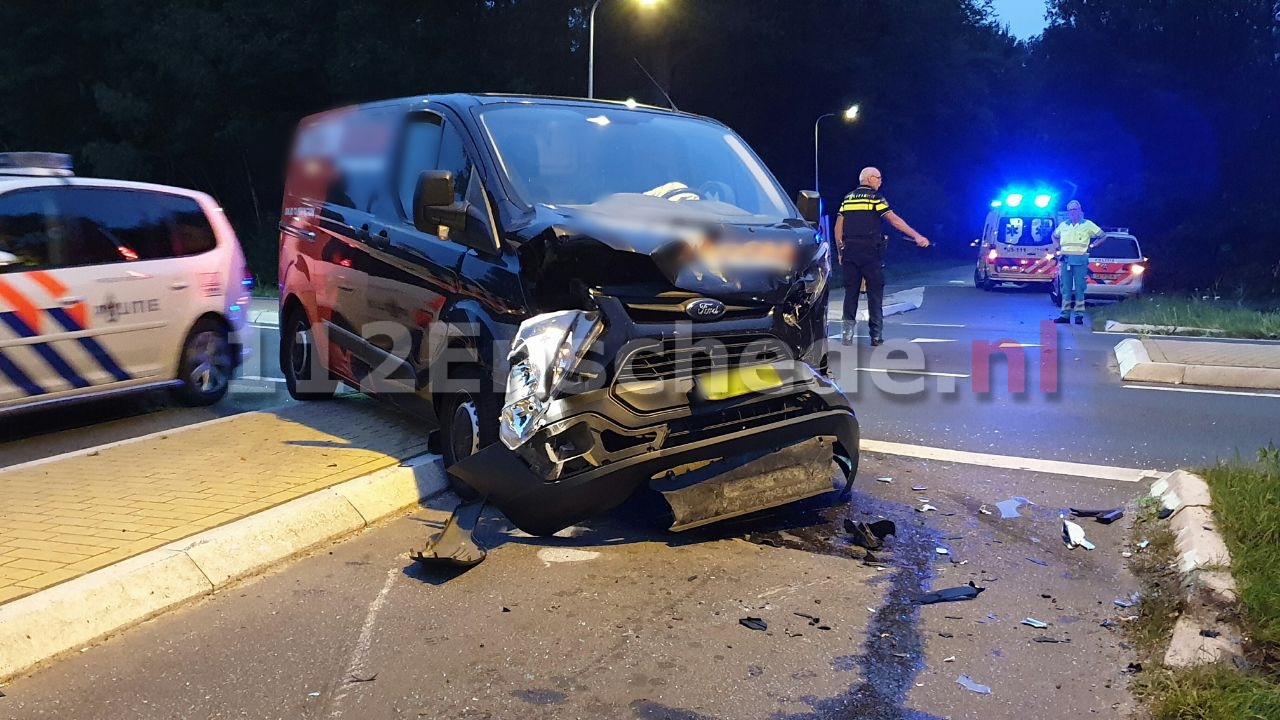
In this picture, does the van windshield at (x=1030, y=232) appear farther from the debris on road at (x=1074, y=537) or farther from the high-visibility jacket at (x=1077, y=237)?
the debris on road at (x=1074, y=537)

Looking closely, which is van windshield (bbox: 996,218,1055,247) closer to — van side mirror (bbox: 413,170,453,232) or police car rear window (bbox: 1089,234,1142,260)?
police car rear window (bbox: 1089,234,1142,260)

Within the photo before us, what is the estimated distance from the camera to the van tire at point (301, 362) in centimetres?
780

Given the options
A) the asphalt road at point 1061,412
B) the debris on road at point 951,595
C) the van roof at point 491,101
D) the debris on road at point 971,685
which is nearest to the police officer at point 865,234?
the asphalt road at point 1061,412

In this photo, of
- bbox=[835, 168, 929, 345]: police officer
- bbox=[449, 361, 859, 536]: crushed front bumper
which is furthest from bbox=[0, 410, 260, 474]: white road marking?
bbox=[835, 168, 929, 345]: police officer

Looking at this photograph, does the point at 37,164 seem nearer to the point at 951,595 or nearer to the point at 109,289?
the point at 109,289

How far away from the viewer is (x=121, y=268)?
24.0ft

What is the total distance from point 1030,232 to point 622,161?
22.0m

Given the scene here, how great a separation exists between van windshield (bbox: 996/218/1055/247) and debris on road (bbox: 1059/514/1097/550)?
70.4 feet

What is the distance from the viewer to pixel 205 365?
8117 millimetres

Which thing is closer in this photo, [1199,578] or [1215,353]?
[1199,578]

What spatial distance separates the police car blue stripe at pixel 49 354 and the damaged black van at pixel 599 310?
87.8 inches

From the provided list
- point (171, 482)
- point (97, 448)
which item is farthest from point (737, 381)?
point (97, 448)

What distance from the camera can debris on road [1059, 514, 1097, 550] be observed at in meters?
5.04

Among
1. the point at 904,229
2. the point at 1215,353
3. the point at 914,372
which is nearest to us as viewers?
the point at 914,372
